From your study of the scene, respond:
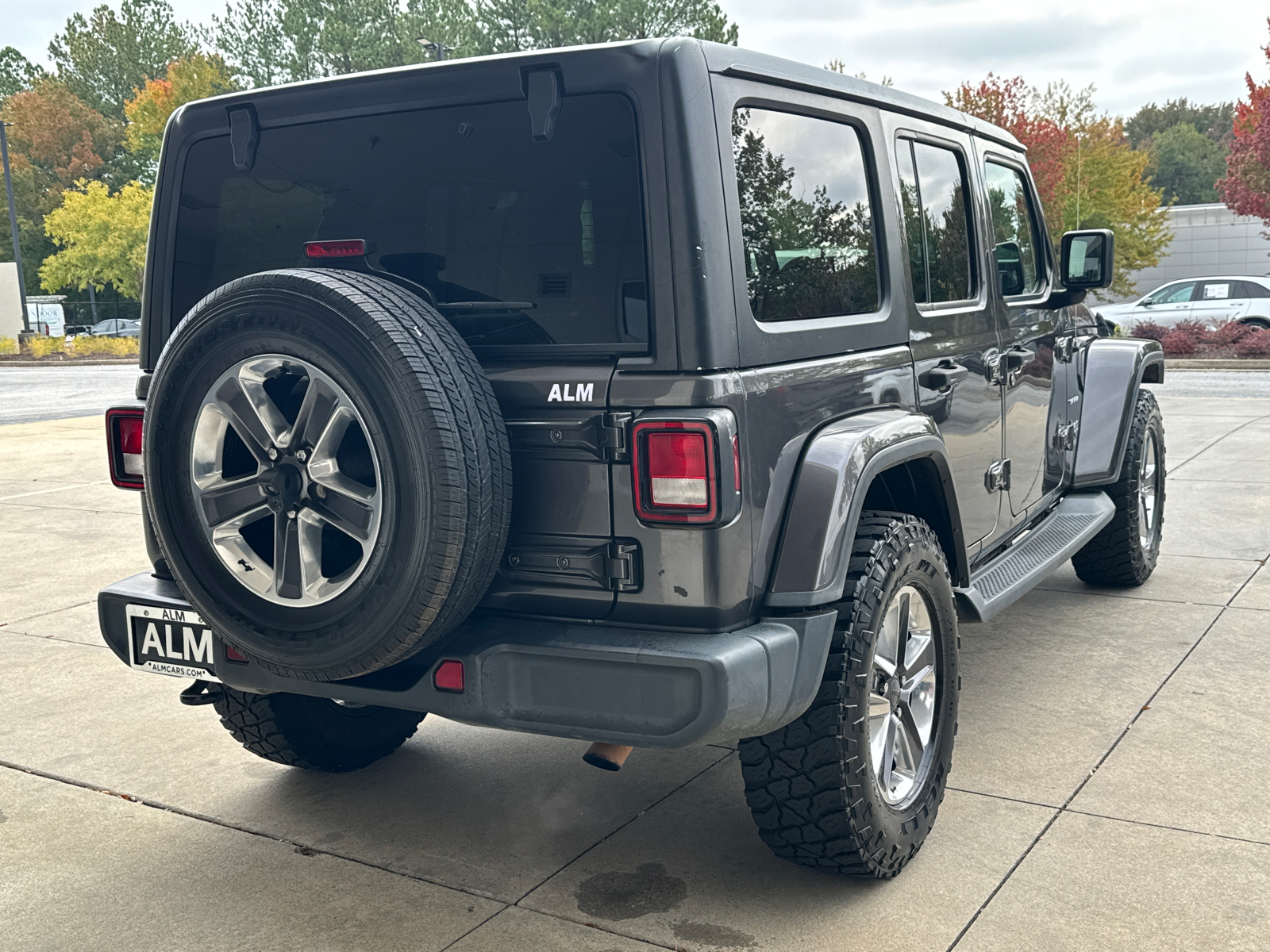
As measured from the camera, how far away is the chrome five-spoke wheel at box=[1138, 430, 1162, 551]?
585 cm

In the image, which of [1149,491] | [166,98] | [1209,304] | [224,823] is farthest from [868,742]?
[166,98]

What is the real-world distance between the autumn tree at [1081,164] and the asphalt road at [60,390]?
938 inches

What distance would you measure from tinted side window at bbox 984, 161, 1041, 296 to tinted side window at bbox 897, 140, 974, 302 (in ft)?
1.10

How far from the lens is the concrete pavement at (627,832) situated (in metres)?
2.88

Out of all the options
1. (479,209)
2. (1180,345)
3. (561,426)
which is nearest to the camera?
(561,426)

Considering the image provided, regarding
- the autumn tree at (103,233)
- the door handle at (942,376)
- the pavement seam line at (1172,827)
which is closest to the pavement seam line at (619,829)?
the pavement seam line at (1172,827)

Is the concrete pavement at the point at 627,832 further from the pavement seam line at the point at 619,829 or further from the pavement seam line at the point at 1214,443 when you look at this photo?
the pavement seam line at the point at 1214,443

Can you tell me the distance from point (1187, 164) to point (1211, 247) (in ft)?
141

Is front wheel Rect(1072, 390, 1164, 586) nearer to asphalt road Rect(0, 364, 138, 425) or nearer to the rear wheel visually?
the rear wheel

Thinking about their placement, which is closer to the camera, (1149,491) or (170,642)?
(170,642)

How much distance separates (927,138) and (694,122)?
1504 mm

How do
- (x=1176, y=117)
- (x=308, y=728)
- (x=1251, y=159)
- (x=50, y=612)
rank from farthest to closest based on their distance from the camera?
(x=1176, y=117) < (x=1251, y=159) < (x=50, y=612) < (x=308, y=728)

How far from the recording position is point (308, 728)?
3770mm

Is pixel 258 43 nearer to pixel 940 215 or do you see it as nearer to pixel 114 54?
pixel 114 54
